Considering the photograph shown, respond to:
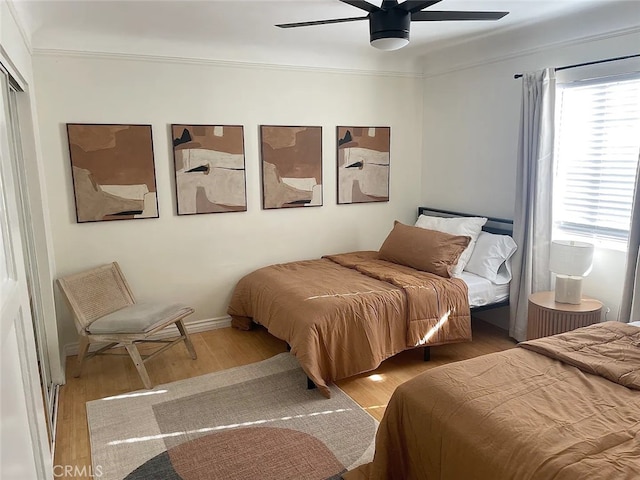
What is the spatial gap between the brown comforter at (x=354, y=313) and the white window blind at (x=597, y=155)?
1.03 meters

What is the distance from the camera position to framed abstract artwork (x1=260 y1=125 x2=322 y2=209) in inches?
166

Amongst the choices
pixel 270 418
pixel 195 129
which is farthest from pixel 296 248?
pixel 270 418

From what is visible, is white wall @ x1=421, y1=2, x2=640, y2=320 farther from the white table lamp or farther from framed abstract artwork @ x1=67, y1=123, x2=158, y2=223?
framed abstract artwork @ x1=67, y1=123, x2=158, y2=223

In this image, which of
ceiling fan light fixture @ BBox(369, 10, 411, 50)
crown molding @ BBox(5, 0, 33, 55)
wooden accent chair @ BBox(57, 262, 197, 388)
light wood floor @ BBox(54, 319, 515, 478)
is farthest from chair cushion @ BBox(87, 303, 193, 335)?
ceiling fan light fixture @ BBox(369, 10, 411, 50)

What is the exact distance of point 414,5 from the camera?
7.72ft

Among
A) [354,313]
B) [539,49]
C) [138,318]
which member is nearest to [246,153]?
[138,318]

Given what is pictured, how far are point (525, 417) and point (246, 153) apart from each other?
3.10m

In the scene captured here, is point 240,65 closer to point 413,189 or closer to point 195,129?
point 195,129

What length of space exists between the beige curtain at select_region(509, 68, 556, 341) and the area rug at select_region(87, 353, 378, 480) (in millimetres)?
1710

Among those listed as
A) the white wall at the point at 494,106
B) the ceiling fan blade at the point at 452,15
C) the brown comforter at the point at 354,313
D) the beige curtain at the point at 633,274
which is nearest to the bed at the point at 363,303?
the brown comforter at the point at 354,313

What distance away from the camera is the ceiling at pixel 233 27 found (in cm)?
298

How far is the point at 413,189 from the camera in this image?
5004 millimetres

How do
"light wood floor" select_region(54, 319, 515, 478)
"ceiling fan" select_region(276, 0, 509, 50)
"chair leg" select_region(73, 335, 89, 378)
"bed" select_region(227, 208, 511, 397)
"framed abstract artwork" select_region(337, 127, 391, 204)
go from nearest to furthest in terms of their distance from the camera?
1. "ceiling fan" select_region(276, 0, 509, 50)
2. "light wood floor" select_region(54, 319, 515, 478)
3. "bed" select_region(227, 208, 511, 397)
4. "chair leg" select_region(73, 335, 89, 378)
5. "framed abstract artwork" select_region(337, 127, 391, 204)

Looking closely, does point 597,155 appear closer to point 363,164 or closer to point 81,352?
point 363,164
